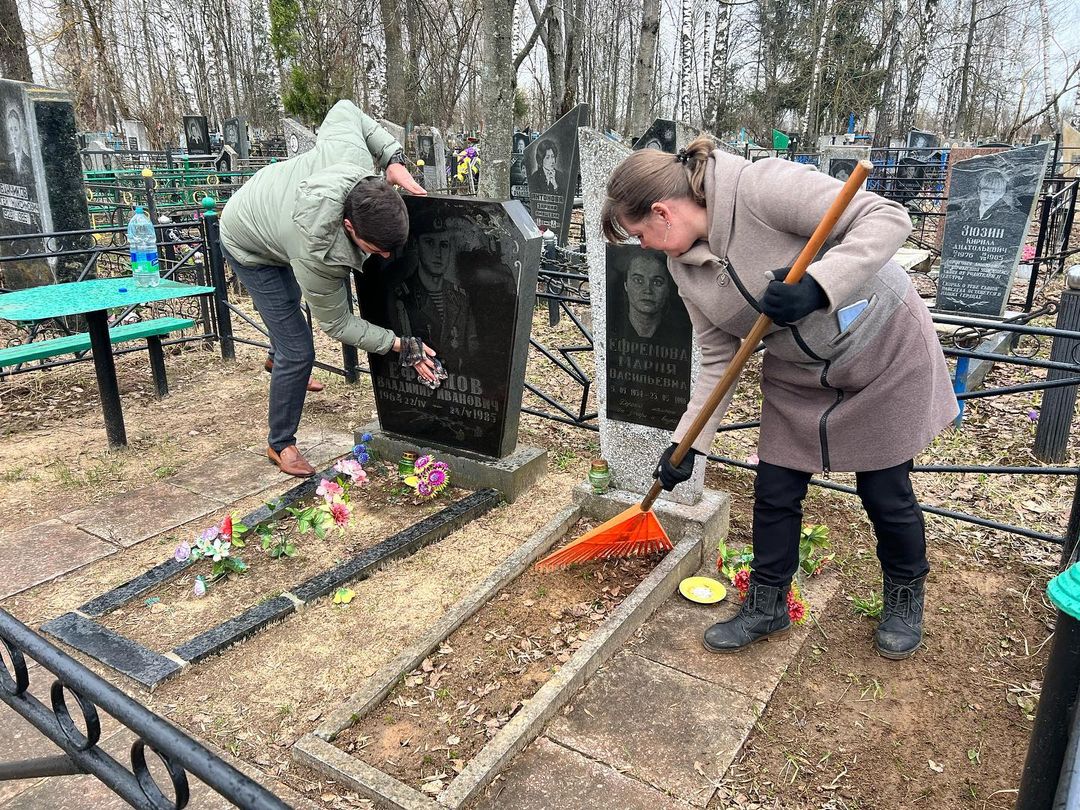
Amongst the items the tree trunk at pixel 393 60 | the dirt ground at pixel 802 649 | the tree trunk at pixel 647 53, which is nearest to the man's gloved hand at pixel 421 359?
the dirt ground at pixel 802 649

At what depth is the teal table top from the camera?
4.00m

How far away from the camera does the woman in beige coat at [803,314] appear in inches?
81.4

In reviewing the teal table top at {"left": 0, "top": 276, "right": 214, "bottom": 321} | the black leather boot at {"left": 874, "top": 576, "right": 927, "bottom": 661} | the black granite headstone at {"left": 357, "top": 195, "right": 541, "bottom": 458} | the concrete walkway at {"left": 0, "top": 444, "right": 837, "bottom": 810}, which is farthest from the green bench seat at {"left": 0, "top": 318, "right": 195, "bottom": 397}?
the black leather boot at {"left": 874, "top": 576, "right": 927, "bottom": 661}

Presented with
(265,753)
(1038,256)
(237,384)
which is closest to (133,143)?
(237,384)

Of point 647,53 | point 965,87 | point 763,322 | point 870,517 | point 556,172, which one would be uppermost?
point 965,87

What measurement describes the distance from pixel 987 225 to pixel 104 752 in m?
7.72

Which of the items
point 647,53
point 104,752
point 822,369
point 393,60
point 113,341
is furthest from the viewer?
point 393,60

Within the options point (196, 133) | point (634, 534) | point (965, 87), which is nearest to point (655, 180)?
point (634, 534)

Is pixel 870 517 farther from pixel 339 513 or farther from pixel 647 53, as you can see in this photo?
pixel 647 53

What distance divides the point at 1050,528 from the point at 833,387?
2.19m

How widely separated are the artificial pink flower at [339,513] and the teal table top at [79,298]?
5.76ft

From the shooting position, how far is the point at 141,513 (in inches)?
152

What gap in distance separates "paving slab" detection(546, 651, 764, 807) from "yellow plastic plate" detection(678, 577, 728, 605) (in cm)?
44

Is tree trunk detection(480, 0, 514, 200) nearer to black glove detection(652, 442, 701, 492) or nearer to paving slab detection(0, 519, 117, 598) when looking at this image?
paving slab detection(0, 519, 117, 598)
